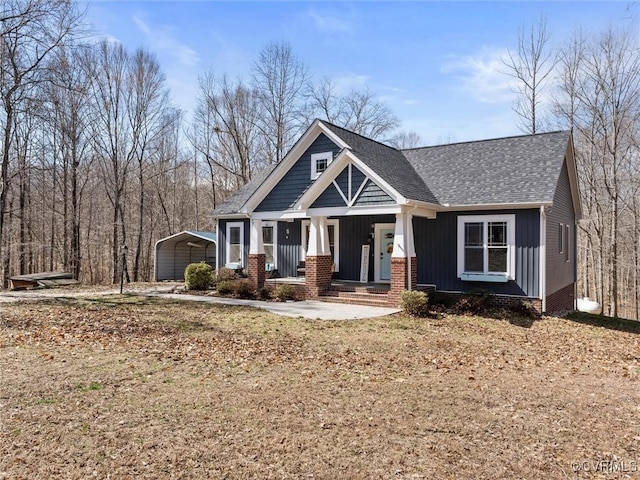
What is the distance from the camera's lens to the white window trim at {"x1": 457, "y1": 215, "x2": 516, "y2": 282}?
42.6 feet

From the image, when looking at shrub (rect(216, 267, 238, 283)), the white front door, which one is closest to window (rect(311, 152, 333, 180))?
the white front door

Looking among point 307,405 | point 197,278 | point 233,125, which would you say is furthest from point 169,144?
point 307,405

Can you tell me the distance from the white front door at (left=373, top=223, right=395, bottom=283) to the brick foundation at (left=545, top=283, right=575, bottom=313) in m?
5.16

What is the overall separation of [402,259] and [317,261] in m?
2.94

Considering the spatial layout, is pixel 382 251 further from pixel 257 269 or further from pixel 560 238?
pixel 560 238

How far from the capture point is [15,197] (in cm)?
2533

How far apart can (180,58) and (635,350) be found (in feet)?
51.9

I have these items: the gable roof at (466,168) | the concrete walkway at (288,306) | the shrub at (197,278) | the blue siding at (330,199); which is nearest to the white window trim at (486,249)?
the gable roof at (466,168)

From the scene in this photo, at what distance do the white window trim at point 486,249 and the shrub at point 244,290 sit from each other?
22.4 feet

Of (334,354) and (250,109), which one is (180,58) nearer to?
(334,354)

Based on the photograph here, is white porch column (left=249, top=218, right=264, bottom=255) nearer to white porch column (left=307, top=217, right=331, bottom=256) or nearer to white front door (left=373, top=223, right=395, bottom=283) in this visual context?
white porch column (left=307, top=217, right=331, bottom=256)

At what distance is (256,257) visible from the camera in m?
15.9

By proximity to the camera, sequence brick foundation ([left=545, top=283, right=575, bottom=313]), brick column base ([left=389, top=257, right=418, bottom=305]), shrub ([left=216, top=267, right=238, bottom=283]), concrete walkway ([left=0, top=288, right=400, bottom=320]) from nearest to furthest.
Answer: concrete walkway ([left=0, top=288, right=400, bottom=320]) < brick column base ([left=389, top=257, right=418, bottom=305]) < brick foundation ([left=545, top=283, right=575, bottom=313]) < shrub ([left=216, top=267, right=238, bottom=283])
